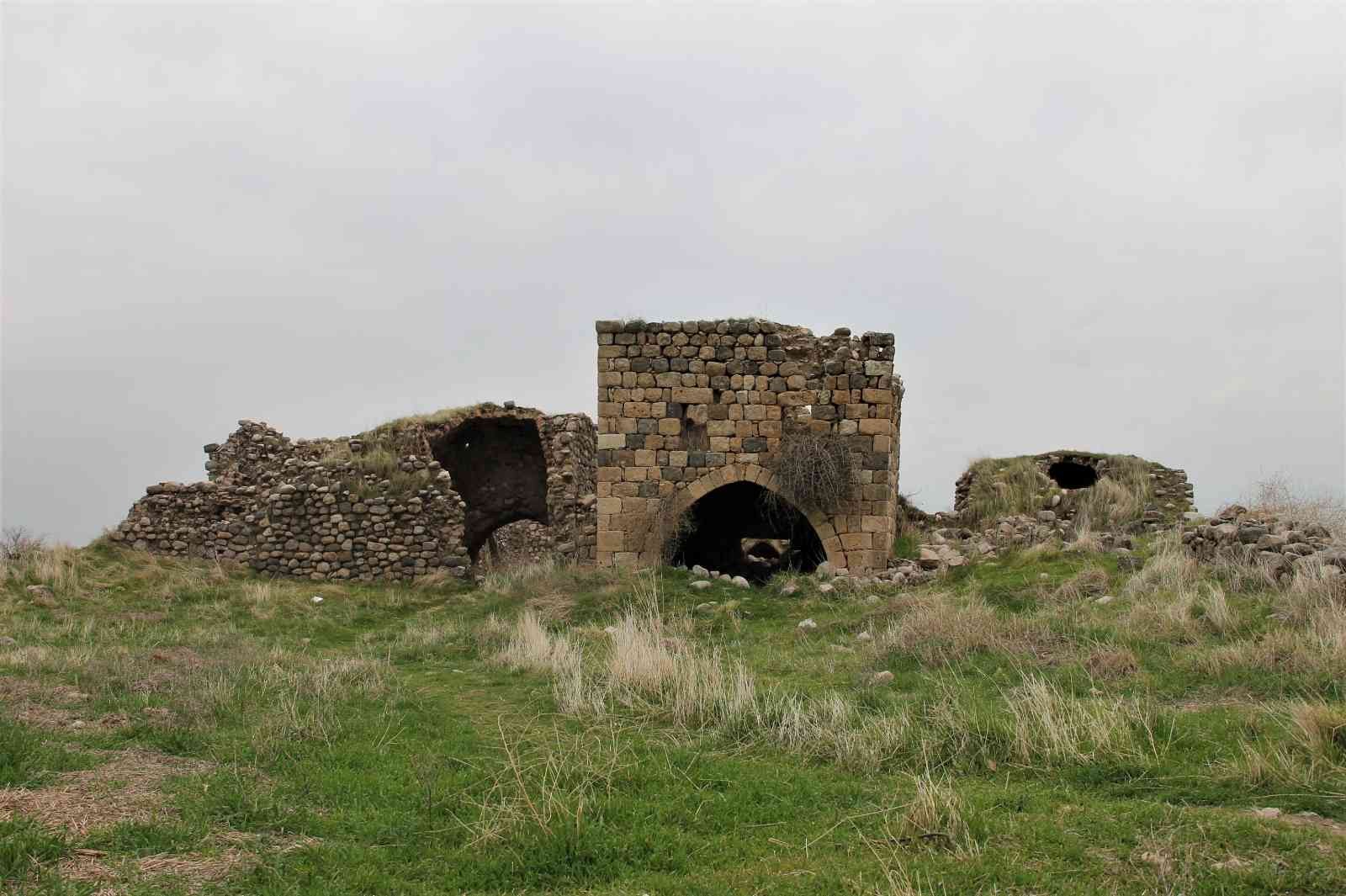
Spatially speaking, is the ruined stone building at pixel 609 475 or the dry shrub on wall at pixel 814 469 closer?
the dry shrub on wall at pixel 814 469

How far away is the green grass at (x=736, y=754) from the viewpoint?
14.9 ft

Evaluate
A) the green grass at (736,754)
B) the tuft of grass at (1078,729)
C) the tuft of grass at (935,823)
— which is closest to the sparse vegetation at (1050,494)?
the green grass at (736,754)

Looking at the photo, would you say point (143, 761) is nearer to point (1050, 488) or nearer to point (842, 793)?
point (842, 793)

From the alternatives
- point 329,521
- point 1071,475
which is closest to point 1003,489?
point 1071,475

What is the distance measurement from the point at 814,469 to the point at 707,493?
5.56ft

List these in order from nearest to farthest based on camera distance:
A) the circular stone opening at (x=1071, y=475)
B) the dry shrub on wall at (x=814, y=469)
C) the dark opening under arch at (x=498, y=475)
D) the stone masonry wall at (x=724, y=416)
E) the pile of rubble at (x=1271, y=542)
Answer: the pile of rubble at (x=1271, y=542) < the dry shrub on wall at (x=814, y=469) < the stone masonry wall at (x=724, y=416) < the dark opening under arch at (x=498, y=475) < the circular stone opening at (x=1071, y=475)

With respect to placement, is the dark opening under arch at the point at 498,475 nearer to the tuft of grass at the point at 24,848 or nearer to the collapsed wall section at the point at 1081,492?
the collapsed wall section at the point at 1081,492

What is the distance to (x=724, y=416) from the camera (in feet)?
48.9

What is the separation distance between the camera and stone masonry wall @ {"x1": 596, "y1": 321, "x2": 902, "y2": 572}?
1470 cm

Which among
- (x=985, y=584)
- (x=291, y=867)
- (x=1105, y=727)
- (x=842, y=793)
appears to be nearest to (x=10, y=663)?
(x=291, y=867)

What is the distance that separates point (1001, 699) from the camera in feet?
23.7

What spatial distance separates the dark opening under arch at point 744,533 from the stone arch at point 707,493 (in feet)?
3.50

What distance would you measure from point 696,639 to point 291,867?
6.50 metres

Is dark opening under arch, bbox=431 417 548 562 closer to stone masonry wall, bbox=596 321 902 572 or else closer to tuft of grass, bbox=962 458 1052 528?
stone masonry wall, bbox=596 321 902 572
